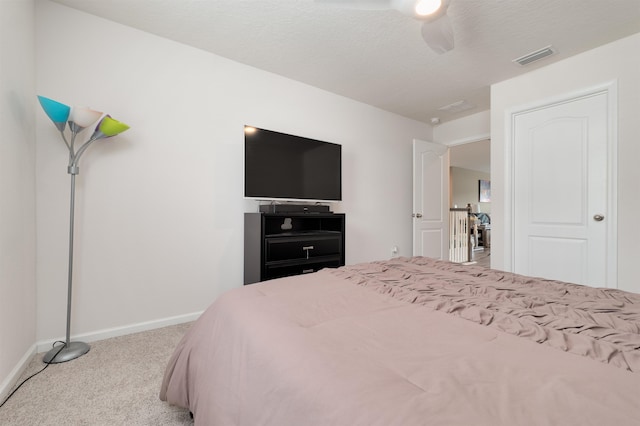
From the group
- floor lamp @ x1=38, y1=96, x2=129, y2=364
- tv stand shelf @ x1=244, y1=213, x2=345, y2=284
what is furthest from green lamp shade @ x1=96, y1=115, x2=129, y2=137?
tv stand shelf @ x1=244, y1=213, x2=345, y2=284

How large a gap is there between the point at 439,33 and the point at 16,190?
108 inches

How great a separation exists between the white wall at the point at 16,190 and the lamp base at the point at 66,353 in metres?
A: 0.11

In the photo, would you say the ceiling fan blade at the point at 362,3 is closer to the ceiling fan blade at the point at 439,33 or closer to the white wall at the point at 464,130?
the ceiling fan blade at the point at 439,33

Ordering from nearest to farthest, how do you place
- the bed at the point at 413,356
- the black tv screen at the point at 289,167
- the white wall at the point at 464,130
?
the bed at the point at 413,356
the black tv screen at the point at 289,167
the white wall at the point at 464,130

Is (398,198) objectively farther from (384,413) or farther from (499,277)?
(384,413)

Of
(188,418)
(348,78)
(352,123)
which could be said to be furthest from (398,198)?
(188,418)

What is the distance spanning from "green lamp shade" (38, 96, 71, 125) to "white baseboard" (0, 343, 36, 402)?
148cm

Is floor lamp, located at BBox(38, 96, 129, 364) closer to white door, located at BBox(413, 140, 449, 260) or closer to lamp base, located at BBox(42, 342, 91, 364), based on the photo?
lamp base, located at BBox(42, 342, 91, 364)

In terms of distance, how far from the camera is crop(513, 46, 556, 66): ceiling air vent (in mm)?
2504

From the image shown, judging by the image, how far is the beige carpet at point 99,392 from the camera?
1.30 meters

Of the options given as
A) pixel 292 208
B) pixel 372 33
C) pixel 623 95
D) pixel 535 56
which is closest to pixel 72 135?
pixel 292 208

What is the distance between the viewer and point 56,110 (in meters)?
1.73

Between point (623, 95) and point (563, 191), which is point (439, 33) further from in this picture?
point (563, 191)

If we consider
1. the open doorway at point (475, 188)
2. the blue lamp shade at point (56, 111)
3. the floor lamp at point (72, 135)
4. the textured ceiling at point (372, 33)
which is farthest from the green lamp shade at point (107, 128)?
the open doorway at point (475, 188)
